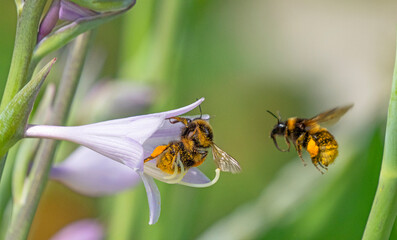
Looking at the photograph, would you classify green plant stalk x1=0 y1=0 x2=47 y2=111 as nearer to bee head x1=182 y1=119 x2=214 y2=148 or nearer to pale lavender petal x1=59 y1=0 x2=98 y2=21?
pale lavender petal x1=59 y1=0 x2=98 y2=21

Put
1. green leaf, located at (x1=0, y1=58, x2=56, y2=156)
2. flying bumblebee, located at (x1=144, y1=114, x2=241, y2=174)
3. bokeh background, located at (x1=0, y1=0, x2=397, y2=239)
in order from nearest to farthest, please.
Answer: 1. green leaf, located at (x1=0, y1=58, x2=56, y2=156)
2. flying bumblebee, located at (x1=144, y1=114, x2=241, y2=174)
3. bokeh background, located at (x1=0, y1=0, x2=397, y2=239)

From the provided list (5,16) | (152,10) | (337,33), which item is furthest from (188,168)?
(337,33)

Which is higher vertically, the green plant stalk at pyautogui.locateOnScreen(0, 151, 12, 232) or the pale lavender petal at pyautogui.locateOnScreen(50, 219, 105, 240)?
the green plant stalk at pyautogui.locateOnScreen(0, 151, 12, 232)

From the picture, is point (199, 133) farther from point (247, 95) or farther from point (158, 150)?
point (247, 95)

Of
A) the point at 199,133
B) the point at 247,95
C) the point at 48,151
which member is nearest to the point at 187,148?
the point at 199,133

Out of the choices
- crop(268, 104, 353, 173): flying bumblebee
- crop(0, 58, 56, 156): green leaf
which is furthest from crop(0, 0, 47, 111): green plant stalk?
crop(268, 104, 353, 173): flying bumblebee

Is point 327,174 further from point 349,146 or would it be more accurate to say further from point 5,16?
point 5,16

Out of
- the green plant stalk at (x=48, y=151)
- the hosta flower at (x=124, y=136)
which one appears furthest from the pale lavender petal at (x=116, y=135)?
the green plant stalk at (x=48, y=151)
